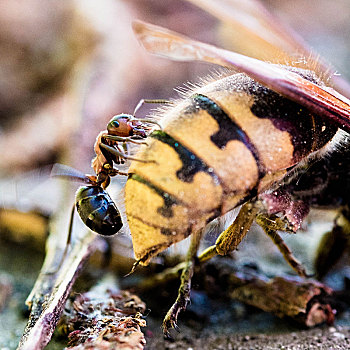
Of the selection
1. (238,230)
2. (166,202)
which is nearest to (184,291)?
(238,230)

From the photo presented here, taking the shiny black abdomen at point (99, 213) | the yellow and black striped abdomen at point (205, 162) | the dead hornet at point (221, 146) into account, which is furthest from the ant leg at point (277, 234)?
the shiny black abdomen at point (99, 213)

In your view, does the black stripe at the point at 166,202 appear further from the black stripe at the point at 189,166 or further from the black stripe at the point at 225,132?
the black stripe at the point at 225,132

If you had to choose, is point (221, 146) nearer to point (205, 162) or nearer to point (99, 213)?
point (205, 162)

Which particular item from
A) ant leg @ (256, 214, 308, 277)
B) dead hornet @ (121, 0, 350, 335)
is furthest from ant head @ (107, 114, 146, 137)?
→ ant leg @ (256, 214, 308, 277)

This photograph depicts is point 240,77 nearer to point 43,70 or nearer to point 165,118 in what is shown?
point 165,118

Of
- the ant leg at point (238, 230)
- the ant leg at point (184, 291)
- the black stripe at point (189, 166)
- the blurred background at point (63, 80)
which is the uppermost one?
the black stripe at point (189, 166)

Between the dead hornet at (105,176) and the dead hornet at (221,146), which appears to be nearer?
the dead hornet at (221,146)
